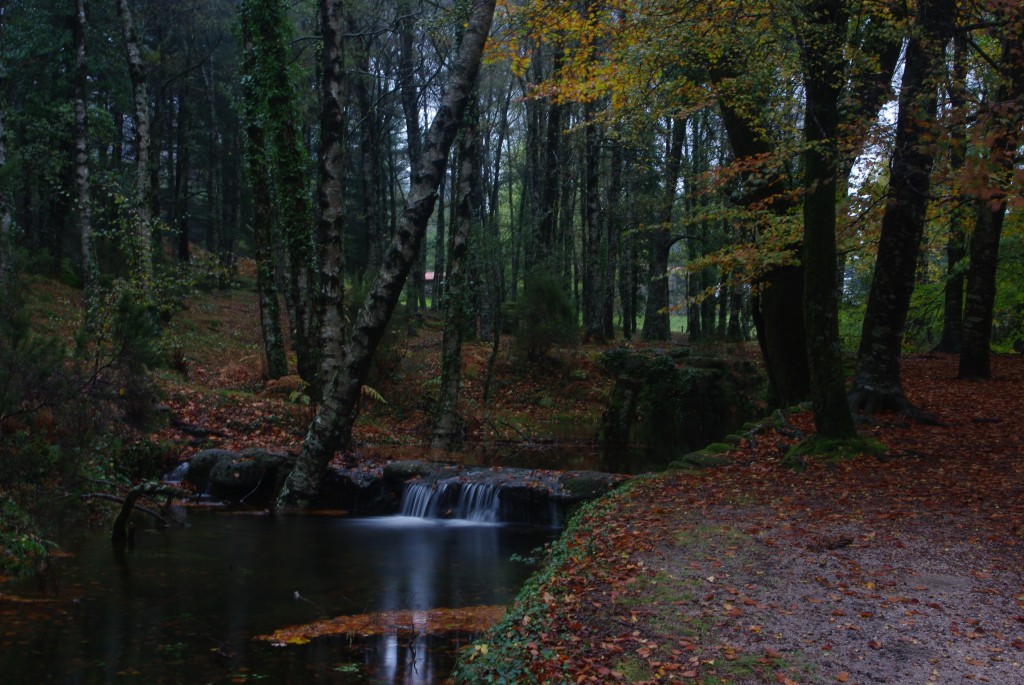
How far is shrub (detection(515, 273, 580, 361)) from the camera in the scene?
79.6 ft

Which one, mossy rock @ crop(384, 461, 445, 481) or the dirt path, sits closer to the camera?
the dirt path

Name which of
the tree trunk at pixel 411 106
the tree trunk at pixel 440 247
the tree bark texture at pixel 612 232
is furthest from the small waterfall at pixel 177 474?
the tree trunk at pixel 440 247

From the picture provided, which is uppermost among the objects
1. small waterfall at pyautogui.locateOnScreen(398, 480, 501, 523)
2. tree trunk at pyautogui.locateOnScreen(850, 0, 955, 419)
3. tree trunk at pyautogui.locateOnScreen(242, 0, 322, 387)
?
tree trunk at pyautogui.locateOnScreen(242, 0, 322, 387)

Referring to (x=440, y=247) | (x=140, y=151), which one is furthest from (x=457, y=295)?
(x=440, y=247)

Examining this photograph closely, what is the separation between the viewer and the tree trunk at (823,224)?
9938mm

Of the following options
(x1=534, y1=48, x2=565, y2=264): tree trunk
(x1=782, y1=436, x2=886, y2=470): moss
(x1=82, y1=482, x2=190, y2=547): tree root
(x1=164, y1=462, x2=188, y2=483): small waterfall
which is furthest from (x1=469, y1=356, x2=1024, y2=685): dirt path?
(x1=534, y1=48, x2=565, y2=264): tree trunk

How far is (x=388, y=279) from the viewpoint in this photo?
11375 millimetres

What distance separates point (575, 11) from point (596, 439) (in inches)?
422

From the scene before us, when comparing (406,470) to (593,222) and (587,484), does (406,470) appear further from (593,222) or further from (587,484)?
(593,222)

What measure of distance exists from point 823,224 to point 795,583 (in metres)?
5.79

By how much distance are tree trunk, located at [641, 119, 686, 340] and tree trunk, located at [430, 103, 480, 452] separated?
11755 mm

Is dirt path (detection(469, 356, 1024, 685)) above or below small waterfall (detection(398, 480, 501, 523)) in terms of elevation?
above

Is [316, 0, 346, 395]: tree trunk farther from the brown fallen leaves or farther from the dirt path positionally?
the dirt path

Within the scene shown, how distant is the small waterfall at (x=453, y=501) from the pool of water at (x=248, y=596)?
0.53 m
